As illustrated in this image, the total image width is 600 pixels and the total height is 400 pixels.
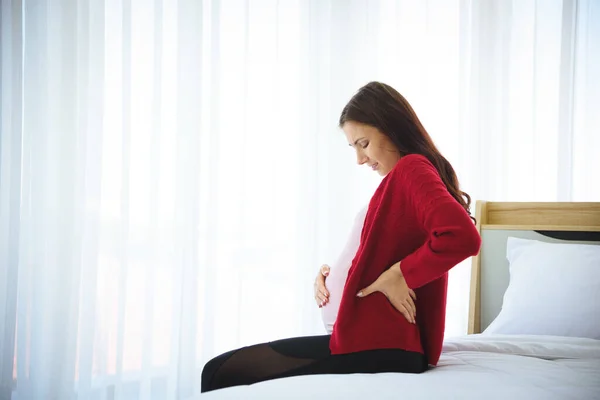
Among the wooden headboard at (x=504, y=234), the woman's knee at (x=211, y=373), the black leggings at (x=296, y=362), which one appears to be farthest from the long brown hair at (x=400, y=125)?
the wooden headboard at (x=504, y=234)

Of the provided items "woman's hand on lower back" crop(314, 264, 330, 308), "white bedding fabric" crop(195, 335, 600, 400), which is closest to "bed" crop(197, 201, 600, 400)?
"white bedding fabric" crop(195, 335, 600, 400)

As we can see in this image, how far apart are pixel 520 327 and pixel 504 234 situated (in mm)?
488

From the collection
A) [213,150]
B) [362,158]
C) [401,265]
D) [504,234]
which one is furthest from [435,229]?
[213,150]

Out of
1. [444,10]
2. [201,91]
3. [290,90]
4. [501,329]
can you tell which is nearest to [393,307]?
[501,329]

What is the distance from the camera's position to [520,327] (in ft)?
5.18

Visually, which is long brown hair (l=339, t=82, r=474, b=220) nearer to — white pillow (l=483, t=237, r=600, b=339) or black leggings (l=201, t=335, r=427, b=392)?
black leggings (l=201, t=335, r=427, b=392)

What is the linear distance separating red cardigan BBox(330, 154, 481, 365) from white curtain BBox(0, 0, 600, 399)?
44.2 inches

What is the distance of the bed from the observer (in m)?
0.82

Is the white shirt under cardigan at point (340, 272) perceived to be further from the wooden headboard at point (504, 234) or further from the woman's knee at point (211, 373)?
the wooden headboard at point (504, 234)

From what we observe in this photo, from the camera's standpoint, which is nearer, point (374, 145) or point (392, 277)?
point (392, 277)

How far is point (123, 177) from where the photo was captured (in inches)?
71.9

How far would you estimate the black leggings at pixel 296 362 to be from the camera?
97 cm

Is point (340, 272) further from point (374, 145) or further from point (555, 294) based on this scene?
point (555, 294)

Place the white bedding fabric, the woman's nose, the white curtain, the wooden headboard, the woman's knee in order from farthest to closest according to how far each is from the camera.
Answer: the wooden headboard, the white curtain, the woman's nose, the woman's knee, the white bedding fabric
